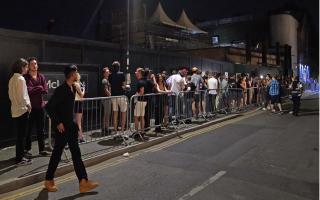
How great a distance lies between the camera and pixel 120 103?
9.81 m

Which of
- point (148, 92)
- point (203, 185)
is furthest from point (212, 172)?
point (148, 92)

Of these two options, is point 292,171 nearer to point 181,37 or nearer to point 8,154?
point 8,154

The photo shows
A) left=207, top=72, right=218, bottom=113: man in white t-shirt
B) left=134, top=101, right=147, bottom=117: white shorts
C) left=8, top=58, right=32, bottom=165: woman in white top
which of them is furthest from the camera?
left=207, top=72, right=218, bottom=113: man in white t-shirt

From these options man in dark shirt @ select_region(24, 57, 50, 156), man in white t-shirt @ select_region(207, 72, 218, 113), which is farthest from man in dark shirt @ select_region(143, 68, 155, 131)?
man in white t-shirt @ select_region(207, 72, 218, 113)

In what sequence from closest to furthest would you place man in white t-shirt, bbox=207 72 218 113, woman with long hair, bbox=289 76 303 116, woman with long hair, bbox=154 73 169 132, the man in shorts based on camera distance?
woman with long hair, bbox=154 73 169 132, man in white t-shirt, bbox=207 72 218 113, woman with long hair, bbox=289 76 303 116, the man in shorts

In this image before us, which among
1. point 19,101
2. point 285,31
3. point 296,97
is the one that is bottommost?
point 296,97

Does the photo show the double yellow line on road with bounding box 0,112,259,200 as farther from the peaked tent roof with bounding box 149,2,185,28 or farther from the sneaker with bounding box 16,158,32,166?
the peaked tent roof with bounding box 149,2,185,28

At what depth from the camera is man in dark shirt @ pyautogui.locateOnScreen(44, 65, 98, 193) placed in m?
5.75

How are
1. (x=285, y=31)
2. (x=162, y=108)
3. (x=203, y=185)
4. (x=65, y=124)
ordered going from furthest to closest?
(x=285, y=31)
(x=162, y=108)
(x=203, y=185)
(x=65, y=124)

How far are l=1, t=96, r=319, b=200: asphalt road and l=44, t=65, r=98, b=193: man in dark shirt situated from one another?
196 mm

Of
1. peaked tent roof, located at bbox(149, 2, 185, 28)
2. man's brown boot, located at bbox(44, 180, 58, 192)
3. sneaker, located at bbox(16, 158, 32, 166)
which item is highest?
peaked tent roof, located at bbox(149, 2, 185, 28)

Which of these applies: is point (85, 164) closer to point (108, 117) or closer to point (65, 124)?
point (65, 124)

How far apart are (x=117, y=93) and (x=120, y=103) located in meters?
0.46

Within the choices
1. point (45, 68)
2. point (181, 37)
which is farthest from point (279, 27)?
point (45, 68)
